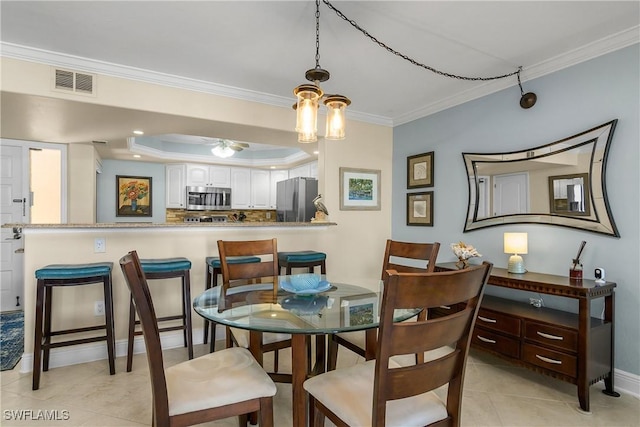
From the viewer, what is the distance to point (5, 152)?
415 cm

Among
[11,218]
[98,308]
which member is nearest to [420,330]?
[98,308]

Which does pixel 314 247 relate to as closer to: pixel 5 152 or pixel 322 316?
pixel 322 316

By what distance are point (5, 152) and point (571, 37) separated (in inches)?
233

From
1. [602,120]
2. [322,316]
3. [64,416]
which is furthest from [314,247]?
[602,120]

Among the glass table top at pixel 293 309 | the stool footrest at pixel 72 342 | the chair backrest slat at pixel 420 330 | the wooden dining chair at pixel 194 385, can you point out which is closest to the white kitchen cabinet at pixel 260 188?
the stool footrest at pixel 72 342

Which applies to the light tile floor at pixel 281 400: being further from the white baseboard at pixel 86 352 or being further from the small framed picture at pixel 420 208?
the small framed picture at pixel 420 208

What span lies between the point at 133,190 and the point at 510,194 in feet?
19.3

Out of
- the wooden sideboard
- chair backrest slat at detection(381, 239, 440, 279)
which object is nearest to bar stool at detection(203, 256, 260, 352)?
chair backrest slat at detection(381, 239, 440, 279)

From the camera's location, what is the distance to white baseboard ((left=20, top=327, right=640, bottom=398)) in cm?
231

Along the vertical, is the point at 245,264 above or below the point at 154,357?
above

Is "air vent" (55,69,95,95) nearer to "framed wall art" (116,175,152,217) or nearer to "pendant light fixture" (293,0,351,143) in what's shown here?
"pendant light fixture" (293,0,351,143)

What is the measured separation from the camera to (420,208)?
156 inches

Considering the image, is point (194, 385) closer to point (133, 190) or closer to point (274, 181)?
point (133, 190)

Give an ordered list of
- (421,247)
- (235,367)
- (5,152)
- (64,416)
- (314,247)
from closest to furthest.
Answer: (235,367) → (64,416) → (421,247) → (314,247) → (5,152)
